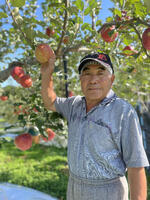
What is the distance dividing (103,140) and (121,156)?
0.14 m

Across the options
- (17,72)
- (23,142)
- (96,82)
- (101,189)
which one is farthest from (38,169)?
(96,82)

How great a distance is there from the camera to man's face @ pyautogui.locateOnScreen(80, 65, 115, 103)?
1.18 metres

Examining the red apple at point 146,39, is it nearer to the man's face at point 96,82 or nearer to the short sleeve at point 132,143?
the man's face at point 96,82

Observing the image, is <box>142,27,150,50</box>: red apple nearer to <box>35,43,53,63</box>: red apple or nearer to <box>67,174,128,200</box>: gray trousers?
<box>35,43,53,63</box>: red apple

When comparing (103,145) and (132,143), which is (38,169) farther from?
(132,143)

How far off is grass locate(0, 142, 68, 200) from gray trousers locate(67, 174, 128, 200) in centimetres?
189

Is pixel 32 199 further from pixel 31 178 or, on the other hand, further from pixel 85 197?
pixel 85 197

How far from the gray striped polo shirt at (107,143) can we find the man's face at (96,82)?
56 millimetres

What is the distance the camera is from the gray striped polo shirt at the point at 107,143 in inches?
40.3

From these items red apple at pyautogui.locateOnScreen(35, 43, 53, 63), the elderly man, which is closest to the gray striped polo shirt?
the elderly man

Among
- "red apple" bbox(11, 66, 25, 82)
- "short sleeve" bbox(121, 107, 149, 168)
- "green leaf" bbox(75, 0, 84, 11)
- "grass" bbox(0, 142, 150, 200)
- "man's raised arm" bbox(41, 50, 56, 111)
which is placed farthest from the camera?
"grass" bbox(0, 142, 150, 200)

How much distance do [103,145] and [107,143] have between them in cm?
2

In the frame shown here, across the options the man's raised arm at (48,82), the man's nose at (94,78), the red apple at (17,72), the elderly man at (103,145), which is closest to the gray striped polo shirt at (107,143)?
the elderly man at (103,145)

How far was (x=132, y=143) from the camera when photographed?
1.02m
